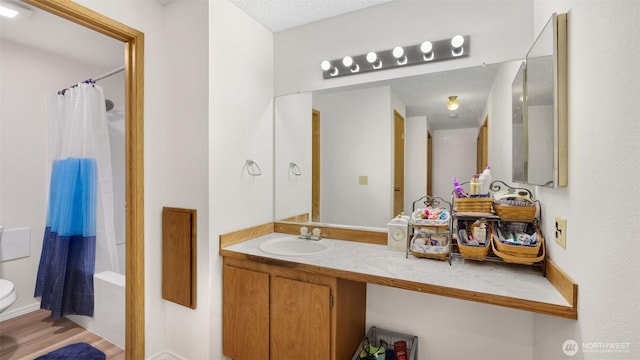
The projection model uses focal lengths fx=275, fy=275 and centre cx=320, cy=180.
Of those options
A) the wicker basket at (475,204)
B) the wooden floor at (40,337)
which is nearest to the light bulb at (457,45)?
the wicker basket at (475,204)

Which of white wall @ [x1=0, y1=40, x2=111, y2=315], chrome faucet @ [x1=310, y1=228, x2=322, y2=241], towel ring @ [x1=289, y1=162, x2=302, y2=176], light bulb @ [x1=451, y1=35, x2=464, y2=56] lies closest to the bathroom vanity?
chrome faucet @ [x1=310, y1=228, x2=322, y2=241]

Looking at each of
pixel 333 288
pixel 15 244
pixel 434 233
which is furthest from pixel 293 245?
pixel 15 244

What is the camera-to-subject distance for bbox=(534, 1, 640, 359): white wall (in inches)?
26.0

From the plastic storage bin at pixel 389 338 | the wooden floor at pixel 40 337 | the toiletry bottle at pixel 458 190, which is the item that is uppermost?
the toiletry bottle at pixel 458 190

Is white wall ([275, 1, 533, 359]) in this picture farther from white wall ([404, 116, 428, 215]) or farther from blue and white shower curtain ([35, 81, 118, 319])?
blue and white shower curtain ([35, 81, 118, 319])

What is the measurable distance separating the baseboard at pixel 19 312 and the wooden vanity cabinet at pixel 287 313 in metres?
2.07

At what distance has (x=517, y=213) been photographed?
1.35 metres

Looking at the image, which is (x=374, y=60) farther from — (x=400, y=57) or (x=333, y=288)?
(x=333, y=288)

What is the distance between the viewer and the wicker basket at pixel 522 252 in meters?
1.26

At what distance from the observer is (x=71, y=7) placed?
142 centimetres

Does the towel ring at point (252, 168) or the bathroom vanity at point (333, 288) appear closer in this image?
the bathroom vanity at point (333, 288)

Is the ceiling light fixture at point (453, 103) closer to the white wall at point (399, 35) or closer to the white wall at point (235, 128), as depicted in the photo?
the white wall at point (399, 35)

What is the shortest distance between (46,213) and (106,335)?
1.21 metres

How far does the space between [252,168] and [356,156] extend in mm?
790
